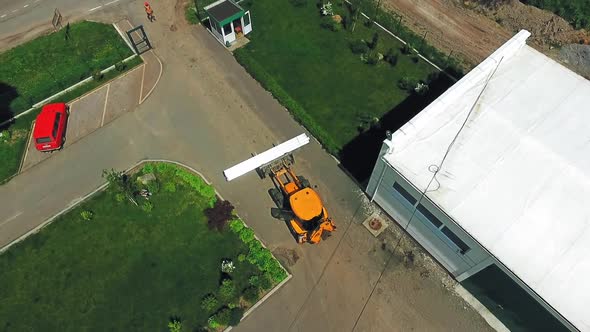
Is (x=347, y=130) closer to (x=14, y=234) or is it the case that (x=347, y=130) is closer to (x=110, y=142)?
(x=110, y=142)

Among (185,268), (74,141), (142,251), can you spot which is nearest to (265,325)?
(185,268)

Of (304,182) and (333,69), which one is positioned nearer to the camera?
(304,182)

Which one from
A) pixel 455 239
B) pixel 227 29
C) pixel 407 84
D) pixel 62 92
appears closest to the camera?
pixel 455 239

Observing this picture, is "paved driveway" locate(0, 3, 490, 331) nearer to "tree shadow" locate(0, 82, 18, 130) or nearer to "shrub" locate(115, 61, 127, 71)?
"shrub" locate(115, 61, 127, 71)

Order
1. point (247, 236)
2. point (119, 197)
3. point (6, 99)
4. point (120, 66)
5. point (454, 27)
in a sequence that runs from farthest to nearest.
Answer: point (454, 27)
point (120, 66)
point (6, 99)
point (119, 197)
point (247, 236)

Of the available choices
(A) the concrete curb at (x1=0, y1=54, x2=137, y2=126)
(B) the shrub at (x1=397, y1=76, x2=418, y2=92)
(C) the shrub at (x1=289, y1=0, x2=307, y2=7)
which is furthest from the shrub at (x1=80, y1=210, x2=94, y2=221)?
(C) the shrub at (x1=289, y1=0, x2=307, y2=7)

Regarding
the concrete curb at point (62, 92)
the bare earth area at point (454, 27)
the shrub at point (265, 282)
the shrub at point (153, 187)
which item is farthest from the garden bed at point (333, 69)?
the shrub at point (153, 187)

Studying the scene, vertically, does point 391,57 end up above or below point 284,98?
above

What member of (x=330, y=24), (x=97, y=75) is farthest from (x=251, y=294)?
(x=330, y=24)

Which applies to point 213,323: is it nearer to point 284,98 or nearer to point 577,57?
point 284,98
